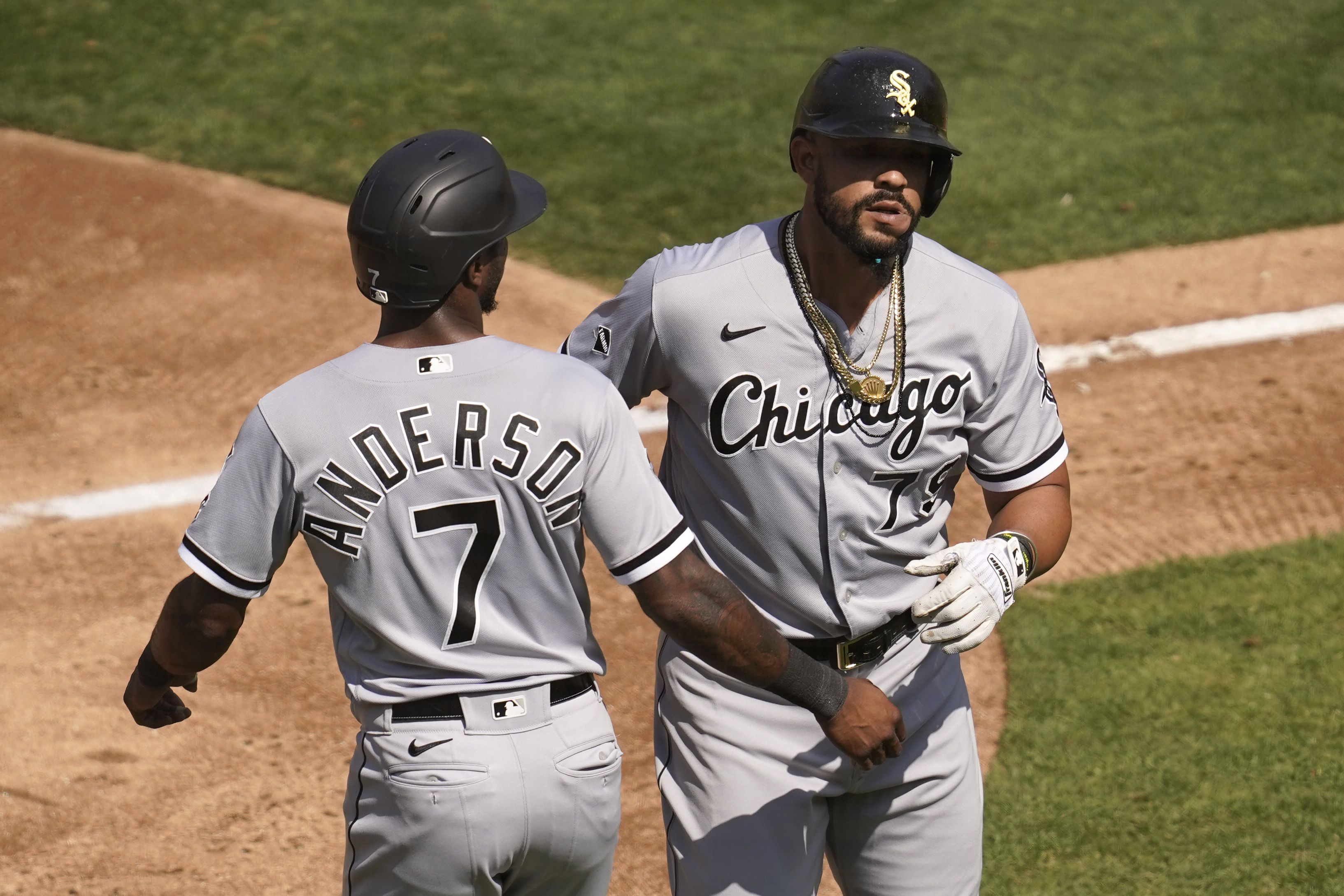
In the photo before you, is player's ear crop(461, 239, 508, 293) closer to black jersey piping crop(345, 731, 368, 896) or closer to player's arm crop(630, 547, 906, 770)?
player's arm crop(630, 547, 906, 770)

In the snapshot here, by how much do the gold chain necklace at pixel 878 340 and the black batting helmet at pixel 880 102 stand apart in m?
0.20

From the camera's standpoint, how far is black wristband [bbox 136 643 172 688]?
291 cm

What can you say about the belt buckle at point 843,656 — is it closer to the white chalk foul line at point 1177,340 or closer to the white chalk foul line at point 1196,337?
the white chalk foul line at point 1177,340

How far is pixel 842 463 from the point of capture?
3.12m

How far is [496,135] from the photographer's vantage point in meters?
8.64

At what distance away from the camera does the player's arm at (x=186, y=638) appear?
9.01ft

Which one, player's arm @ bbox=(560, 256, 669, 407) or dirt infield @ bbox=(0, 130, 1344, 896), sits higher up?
player's arm @ bbox=(560, 256, 669, 407)

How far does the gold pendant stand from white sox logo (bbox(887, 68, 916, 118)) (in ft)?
1.81

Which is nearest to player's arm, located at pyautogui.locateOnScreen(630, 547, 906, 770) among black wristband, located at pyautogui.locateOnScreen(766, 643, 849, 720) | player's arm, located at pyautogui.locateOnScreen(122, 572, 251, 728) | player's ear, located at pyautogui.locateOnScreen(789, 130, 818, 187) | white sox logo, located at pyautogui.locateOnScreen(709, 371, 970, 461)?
black wristband, located at pyautogui.locateOnScreen(766, 643, 849, 720)

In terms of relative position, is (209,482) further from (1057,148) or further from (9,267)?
(1057,148)

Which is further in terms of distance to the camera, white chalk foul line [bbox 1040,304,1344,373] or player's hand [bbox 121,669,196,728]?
white chalk foul line [bbox 1040,304,1344,373]

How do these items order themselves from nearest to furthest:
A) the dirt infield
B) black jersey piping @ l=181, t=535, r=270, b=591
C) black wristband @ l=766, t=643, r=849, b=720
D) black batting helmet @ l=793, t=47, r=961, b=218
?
black jersey piping @ l=181, t=535, r=270, b=591 → black wristband @ l=766, t=643, r=849, b=720 → black batting helmet @ l=793, t=47, r=961, b=218 → the dirt infield

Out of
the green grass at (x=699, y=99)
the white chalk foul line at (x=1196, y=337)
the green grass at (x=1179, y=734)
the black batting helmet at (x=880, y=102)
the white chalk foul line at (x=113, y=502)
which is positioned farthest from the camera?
the green grass at (x=699, y=99)

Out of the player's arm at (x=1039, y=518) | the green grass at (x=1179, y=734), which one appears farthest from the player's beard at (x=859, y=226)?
the green grass at (x=1179, y=734)
